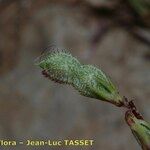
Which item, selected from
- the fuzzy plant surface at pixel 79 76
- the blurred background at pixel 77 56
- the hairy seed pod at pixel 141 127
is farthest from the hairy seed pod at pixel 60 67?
the blurred background at pixel 77 56

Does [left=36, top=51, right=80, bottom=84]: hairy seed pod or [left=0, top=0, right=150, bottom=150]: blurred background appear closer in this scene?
[left=36, top=51, right=80, bottom=84]: hairy seed pod

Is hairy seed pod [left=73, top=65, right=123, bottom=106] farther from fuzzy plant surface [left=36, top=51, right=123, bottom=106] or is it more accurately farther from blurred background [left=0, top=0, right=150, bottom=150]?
blurred background [left=0, top=0, right=150, bottom=150]

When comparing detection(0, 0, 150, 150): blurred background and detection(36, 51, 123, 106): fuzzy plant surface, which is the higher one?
detection(0, 0, 150, 150): blurred background

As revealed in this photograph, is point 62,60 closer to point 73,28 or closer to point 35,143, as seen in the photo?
point 35,143

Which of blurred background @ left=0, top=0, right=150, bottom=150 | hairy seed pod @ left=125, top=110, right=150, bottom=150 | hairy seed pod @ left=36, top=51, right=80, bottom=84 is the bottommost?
hairy seed pod @ left=125, top=110, right=150, bottom=150

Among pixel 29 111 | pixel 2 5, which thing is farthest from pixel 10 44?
pixel 29 111

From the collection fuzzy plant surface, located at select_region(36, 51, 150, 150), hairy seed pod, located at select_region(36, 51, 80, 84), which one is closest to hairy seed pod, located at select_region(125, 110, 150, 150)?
fuzzy plant surface, located at select_region(36, 51, 150, 150)

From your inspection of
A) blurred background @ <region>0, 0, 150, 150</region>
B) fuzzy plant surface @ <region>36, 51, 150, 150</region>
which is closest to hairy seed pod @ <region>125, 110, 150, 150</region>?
fuzzy plant surface @ <region>36, 51, 150, 150</region>

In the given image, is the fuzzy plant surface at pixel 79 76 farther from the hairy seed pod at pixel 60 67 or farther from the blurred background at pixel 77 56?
the blurred background at pixel 77 56
